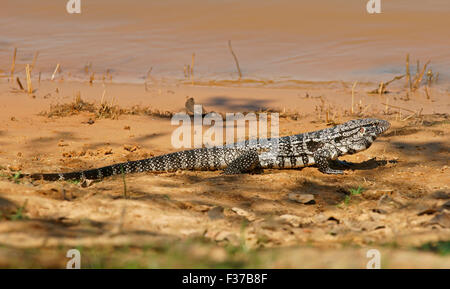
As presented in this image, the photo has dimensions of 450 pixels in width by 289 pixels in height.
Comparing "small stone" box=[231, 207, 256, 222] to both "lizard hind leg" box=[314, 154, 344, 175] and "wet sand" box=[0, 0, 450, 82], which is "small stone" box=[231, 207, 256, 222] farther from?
"wet sand" box=[0, 0, 450, 82]

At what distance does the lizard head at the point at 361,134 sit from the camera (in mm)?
7102

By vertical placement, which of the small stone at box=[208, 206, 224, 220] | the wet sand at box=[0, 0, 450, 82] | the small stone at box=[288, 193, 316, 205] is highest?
the wet sand at box=[0, 0, 450, 82]

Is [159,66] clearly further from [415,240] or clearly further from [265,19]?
[415,240]

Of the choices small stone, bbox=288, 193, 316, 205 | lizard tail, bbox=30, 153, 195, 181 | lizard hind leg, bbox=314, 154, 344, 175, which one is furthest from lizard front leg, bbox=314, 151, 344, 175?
lizard tail, bbox=30, 153, 195, 181

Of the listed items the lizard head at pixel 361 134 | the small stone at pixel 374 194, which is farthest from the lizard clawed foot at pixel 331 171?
the small stone at pixel 374 194

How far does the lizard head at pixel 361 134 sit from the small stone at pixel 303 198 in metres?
1.99

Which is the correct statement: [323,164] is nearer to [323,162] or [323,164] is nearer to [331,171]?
[323,162]

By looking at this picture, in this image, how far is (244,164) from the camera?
711 centimetres

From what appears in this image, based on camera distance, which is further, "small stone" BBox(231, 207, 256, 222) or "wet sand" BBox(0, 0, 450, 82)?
"wet sand" BBox(0, 0, 450, 82)

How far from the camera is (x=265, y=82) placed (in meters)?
14.4

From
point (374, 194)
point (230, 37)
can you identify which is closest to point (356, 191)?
point (374, 194)

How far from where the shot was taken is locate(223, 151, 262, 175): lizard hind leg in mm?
7051

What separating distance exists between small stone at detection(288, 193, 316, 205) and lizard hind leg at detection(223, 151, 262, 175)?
170 centimetres

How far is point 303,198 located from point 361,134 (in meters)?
2.18
